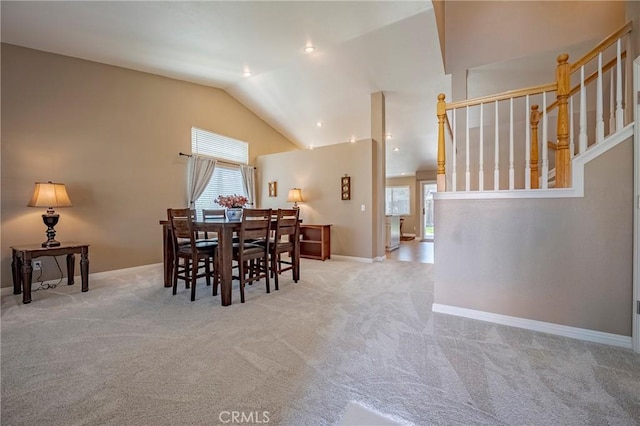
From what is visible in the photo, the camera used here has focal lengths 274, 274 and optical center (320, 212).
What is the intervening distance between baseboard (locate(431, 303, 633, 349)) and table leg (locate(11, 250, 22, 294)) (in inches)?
178

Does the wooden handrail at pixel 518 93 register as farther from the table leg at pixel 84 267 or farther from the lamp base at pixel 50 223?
the lamp base at pixel 50 223

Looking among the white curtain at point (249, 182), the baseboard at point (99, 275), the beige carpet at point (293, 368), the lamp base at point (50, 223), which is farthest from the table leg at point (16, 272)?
the white curtain at point (249, 182)

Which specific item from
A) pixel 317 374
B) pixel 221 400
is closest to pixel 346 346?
pixel 317 374

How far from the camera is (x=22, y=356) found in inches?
71.3

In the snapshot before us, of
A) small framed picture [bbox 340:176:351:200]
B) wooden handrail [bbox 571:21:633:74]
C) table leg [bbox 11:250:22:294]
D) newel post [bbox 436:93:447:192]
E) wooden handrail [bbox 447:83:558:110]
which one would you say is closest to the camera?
wooden handrail [bbox 571:21:633:74]

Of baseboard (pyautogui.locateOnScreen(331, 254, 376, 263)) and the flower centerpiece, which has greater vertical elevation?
the flower centerpiece

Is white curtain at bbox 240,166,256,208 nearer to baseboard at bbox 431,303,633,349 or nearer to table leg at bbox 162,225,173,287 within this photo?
table leg at bbox 162,225,173,287

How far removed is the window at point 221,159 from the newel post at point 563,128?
204 inches

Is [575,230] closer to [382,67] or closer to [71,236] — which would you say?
[382,67]

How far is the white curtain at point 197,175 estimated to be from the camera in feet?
16.5

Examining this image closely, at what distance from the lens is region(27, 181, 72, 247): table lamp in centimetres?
311

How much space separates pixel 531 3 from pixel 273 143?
17.3ft

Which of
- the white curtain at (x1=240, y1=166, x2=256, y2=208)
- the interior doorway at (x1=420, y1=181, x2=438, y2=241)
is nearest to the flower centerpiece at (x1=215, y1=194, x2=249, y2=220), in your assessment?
the white curtain at (x1=240, y1=166, x2=256, y2=208)

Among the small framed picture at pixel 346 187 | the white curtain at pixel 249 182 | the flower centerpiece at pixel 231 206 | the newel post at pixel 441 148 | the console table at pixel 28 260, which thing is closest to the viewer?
the newel post at pixel 441 148
